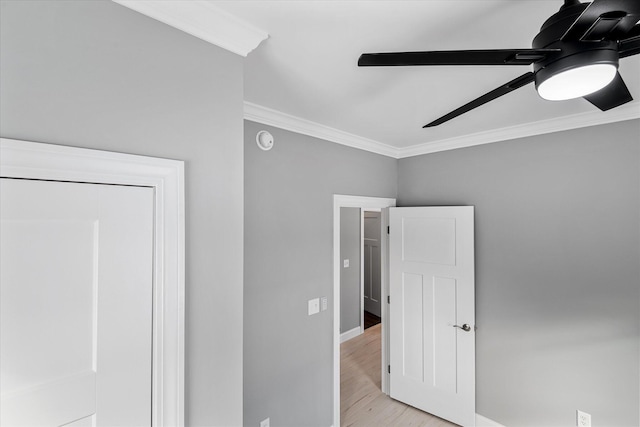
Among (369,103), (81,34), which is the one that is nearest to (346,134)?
(369,103)

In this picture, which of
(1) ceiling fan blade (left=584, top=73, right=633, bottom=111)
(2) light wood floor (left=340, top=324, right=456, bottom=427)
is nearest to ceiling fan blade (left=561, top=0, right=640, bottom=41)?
(1) ceiling fan blade (left=584, top=73, right=633, bottom=111)

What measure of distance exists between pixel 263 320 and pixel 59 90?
1696 millimetres

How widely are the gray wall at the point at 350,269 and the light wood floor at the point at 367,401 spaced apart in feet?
1.56

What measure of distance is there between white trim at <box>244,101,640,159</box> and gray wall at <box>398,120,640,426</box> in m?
0.06

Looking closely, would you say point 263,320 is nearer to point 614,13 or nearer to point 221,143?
point 221,143

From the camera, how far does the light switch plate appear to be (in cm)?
241

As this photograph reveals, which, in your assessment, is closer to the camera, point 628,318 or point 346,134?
point 628,318

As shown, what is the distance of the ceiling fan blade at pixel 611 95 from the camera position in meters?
1.03

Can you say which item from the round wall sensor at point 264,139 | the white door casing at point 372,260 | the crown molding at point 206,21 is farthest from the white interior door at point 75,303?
the white door casing at point 372,260

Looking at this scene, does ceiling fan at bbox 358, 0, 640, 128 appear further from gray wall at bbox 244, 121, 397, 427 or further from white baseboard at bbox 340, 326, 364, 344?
white baseboard at bbox 340, 326, 364, 344

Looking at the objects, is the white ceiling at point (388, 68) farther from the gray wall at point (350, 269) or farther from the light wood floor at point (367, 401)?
the light wood floor at point (367, 401)

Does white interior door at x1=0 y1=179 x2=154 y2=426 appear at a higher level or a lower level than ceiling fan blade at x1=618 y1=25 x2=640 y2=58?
lower

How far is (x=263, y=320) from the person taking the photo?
2098 mm

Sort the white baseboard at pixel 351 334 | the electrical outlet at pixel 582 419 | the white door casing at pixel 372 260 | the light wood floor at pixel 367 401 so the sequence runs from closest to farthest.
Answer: the electrical outlet at pixel 582 419
the light wood floor at pixel 367 401
the white baseboard at pixel 351 334
the white door casing at pixel 372 260
